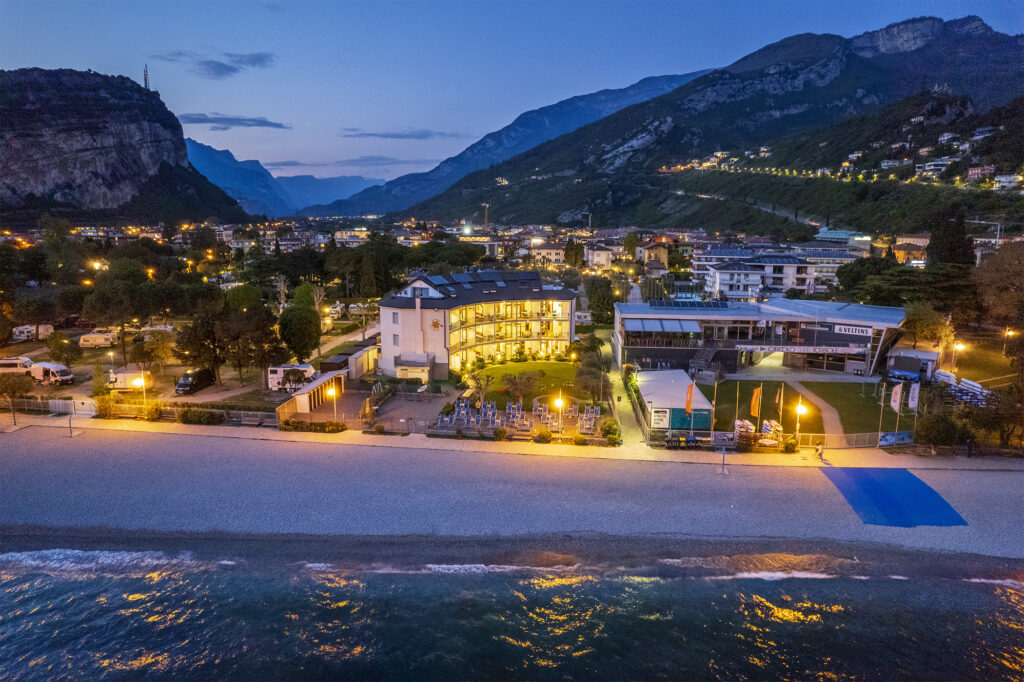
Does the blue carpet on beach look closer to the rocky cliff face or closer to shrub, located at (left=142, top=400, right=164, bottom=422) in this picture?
shrub, located at (left=142, top=400, right=164, bottom=422)

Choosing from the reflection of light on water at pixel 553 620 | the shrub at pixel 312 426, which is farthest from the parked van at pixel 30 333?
the reflection of light on water at pixel 553 620

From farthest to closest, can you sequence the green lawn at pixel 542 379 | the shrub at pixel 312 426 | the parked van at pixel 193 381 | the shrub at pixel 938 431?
the green lawn at pixel 542 379 < the parked van at pixel 193 381 < the shrub at pixel 312 426 < the shrub at pixel 938 431

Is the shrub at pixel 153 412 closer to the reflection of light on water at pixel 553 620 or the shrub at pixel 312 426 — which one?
the shrub at pixel 312 426

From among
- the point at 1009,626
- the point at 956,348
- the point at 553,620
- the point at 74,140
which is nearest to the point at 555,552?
the point at 553,620

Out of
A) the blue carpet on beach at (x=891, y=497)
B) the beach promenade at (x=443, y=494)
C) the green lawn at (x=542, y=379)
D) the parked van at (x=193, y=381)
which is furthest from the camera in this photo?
the green lawn at (x=542, y=379)

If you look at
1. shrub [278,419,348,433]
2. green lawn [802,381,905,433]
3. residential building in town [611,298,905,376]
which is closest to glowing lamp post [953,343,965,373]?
residential building in town [611,298,905,376]

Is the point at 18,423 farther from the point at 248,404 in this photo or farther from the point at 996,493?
the point at 996,493

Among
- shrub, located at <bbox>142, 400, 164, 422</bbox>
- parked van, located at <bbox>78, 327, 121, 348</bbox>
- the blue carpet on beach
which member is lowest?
the blue carpet on beach
